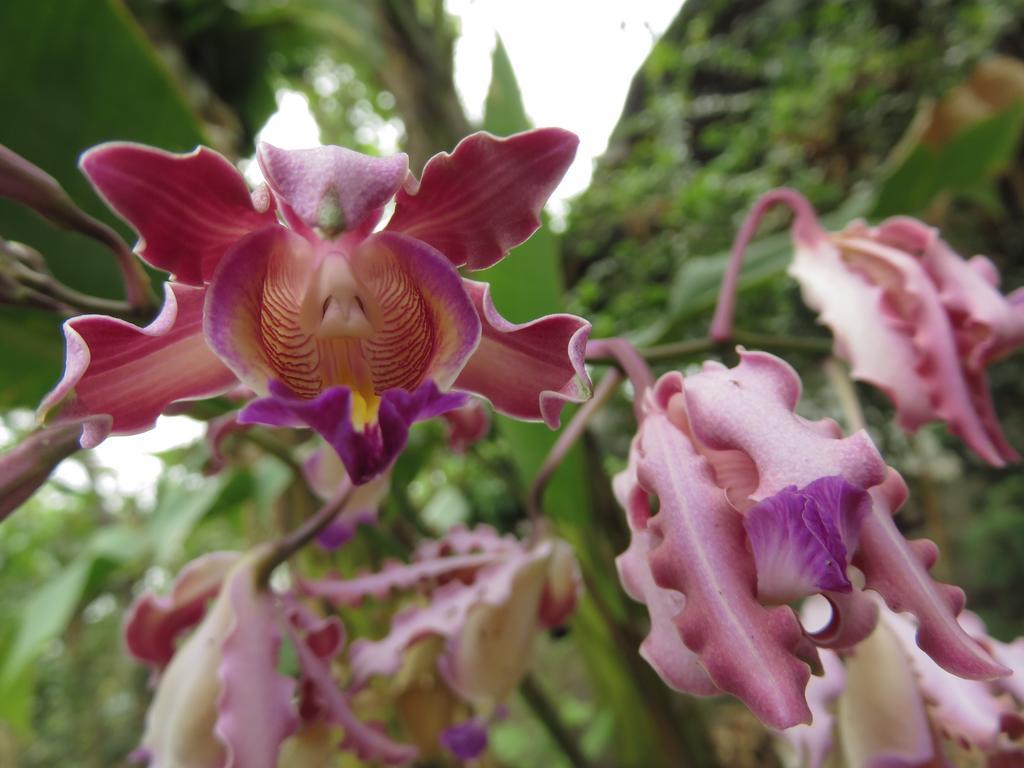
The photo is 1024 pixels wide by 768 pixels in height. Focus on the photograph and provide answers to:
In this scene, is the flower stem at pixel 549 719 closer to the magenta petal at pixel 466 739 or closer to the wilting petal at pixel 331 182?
the magenta petal at pixel 466 739

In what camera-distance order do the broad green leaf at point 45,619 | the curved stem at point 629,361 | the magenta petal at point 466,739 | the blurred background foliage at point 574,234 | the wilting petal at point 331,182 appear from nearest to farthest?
the wilting petal at point 331,182
the curved stem at point 629,361
the magenta petal at point 466,739
the blurred background foliage at point 574,234
the broad green leaf at point 45,619

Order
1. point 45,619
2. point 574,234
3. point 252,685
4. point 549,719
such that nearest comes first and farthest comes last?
point 252,685 < point 549,719 < point 45,619 < point 574,234

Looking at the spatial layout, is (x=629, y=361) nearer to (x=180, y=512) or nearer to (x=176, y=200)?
(x=176, y=200)

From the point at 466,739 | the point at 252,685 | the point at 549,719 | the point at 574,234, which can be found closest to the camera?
the point at 252,685

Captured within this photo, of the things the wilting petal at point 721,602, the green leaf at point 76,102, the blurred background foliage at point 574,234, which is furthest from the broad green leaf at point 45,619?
the wilting petal at point 721,602

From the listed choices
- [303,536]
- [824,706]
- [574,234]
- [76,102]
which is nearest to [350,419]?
[303,536]

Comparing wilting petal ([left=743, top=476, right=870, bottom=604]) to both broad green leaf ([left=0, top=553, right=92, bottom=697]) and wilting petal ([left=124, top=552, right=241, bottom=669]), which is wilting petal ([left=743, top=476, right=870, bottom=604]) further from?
broad green leaf ([left=0, top=553, right=92, bottom=697])

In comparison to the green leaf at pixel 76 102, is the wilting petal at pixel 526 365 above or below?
below
